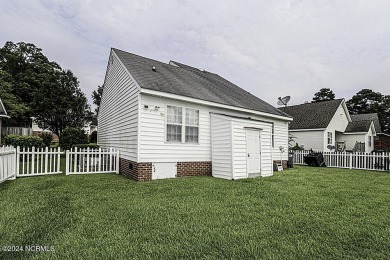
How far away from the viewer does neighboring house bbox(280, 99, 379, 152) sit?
19.8 metres

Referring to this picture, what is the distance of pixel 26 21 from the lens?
12875 millimetres

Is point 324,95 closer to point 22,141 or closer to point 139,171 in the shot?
point 139,171

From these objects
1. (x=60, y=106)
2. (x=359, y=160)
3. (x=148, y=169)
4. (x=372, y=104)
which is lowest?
(x=359, y=160)

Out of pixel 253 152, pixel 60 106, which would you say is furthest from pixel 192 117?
pixel 60 106

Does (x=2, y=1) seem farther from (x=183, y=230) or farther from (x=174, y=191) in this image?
(x=183, y=230)

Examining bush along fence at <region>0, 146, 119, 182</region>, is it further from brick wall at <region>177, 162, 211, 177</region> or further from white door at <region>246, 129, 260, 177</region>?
white door at <region>246, 129, 260, 177</region>

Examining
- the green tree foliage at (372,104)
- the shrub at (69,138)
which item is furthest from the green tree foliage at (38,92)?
the green tree foliage at (372,104)

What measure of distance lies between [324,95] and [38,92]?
5380 cm

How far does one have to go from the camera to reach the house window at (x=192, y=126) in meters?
9.41

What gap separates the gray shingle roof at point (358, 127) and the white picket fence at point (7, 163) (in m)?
27.0

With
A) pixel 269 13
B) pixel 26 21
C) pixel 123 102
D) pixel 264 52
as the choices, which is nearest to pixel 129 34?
pixel 26 21

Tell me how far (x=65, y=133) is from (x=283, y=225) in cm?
1800

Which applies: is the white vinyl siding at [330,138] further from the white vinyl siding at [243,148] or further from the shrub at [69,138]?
the shrub at [69,138]

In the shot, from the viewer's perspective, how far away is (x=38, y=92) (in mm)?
25141
